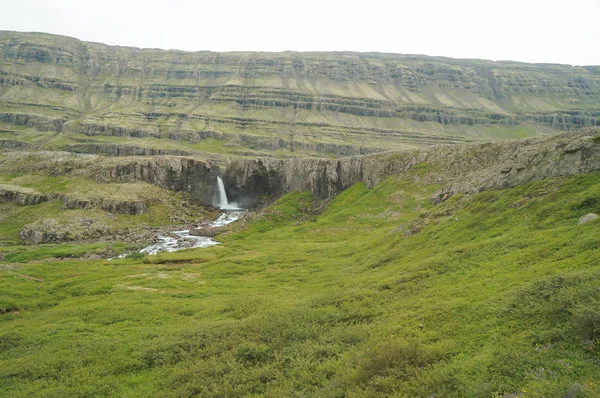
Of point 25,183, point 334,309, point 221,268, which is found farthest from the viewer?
point 25,183

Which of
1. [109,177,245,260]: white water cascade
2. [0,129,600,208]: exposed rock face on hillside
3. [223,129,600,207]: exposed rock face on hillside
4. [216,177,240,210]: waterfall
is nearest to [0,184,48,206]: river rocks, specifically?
[0,129,600,208]: exposed rock face on hillside

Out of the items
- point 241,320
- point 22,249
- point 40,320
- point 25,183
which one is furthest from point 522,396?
point 25,183

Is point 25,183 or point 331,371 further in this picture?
point 25,183

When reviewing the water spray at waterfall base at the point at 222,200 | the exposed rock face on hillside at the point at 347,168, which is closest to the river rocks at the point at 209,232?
the exposed rock face on hillside at the point at 347,168

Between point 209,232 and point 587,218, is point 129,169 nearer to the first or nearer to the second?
point 209,232

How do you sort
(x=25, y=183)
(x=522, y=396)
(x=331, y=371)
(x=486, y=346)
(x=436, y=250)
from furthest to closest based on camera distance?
(x=25, y=183)
(x=436, y=250)
(x=331, y=371)
(x=486, y=346)
(x=522, y=396)

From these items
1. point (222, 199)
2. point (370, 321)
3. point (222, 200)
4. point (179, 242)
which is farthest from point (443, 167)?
point (222, 199)

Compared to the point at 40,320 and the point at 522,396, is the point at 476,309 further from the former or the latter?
the point at 40,320

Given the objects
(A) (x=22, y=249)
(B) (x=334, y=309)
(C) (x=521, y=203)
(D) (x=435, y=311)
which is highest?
(C) (x=521, y=203)
